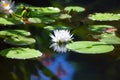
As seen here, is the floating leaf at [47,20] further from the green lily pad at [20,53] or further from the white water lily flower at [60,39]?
the green lily pad at [20,53]

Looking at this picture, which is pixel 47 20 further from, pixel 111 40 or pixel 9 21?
pixel 111 40

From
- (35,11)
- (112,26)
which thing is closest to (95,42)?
(112,26)

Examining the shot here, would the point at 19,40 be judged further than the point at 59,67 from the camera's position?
Yes

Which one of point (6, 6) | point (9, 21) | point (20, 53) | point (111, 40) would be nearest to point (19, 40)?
point (20, 53)

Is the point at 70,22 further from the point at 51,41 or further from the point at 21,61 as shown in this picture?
the point at 21,61

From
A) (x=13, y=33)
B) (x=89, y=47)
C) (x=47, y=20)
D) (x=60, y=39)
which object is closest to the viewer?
(x=89, y=47)

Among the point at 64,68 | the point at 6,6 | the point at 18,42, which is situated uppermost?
the point at 6,6
